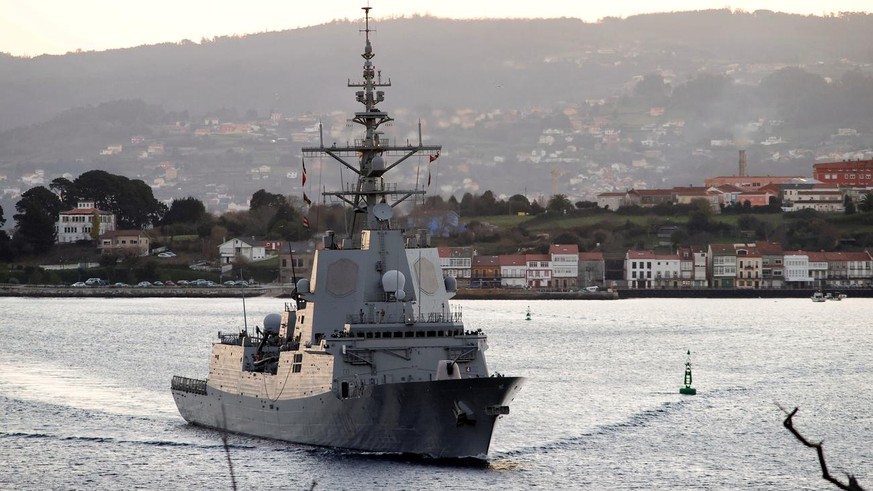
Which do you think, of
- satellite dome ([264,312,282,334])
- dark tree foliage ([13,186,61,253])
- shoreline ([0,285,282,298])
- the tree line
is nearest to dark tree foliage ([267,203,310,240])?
the tree line

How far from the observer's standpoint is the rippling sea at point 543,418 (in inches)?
1307

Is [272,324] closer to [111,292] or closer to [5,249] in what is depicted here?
[111,292]

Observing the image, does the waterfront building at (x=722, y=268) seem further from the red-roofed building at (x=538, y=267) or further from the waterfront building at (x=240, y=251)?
the waterfront building at (x=240, y=251)

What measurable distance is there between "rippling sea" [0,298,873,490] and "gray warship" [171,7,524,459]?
702 mm

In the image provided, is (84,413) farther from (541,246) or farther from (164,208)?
(164,208)

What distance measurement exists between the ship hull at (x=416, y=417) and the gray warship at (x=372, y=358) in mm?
21

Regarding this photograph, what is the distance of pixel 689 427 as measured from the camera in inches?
1630

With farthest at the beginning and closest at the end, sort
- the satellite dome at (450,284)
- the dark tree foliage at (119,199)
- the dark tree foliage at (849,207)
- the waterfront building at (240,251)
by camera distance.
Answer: the dark tree foliage at (849,207) < the dark tree foliage at (119,199) < the waterfront building at (240,251) < the satellite dome at (450,284)

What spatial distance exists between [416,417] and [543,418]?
29.5ft

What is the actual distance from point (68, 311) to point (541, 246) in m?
56.9

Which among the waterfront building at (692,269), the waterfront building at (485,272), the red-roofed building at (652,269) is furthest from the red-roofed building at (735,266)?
the waterfront building at (485,272)

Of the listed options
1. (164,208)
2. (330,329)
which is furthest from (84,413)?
(164,208)

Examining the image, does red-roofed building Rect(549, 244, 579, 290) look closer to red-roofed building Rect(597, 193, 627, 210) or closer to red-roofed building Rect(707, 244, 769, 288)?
red-roofed building Rect(707, 244, 769, 288)

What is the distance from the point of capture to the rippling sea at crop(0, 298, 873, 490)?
3319 centimetres
